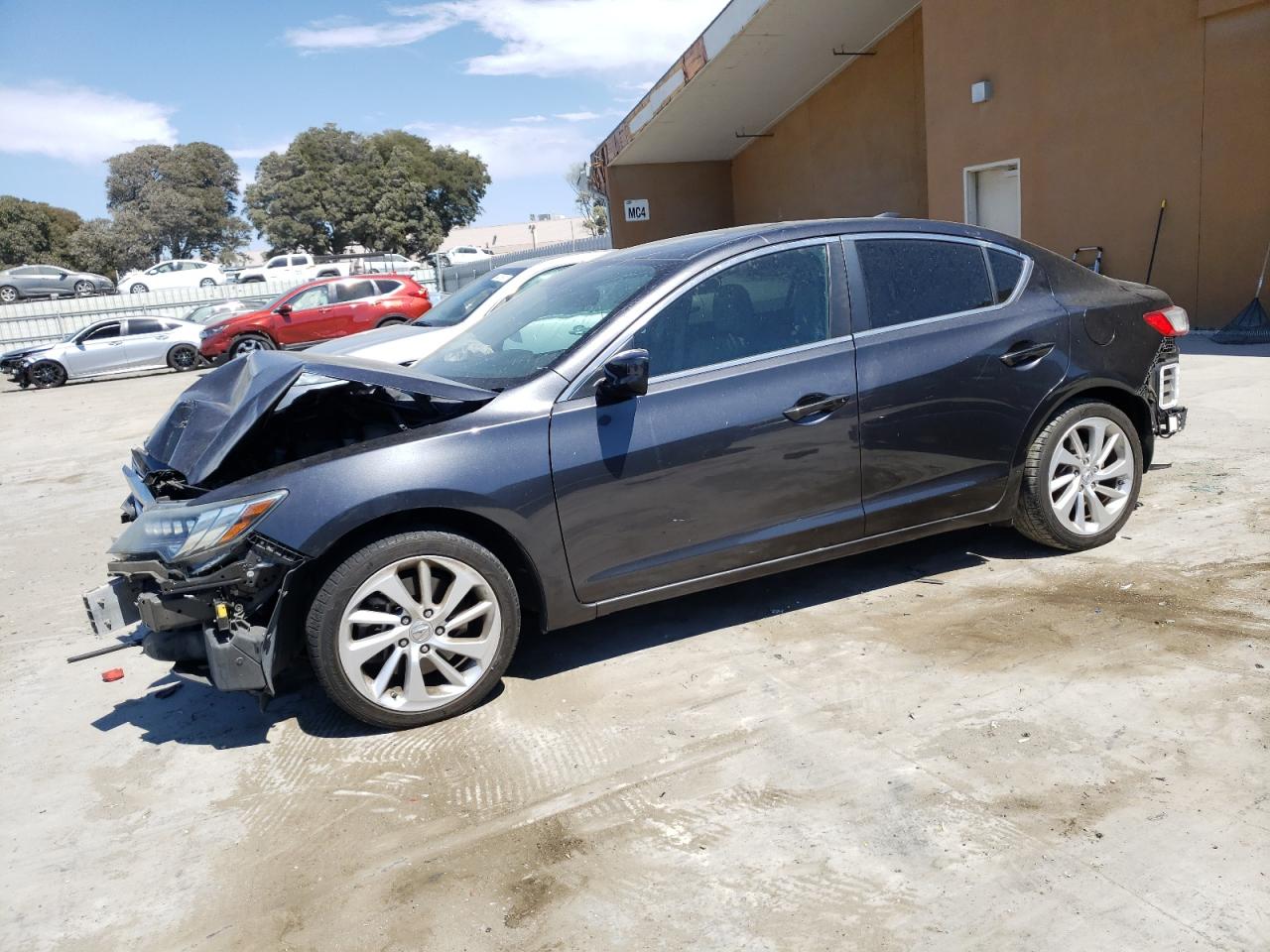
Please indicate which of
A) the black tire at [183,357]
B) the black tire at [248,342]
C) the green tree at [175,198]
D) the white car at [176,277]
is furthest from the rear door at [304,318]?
the green tree at [175,198]

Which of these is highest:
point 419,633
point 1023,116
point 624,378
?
point 1023,116

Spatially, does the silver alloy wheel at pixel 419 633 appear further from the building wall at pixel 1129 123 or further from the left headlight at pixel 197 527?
the building wall at pixel 1129 123

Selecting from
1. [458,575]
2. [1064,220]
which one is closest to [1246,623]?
[458,575]

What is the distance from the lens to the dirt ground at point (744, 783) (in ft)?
8.70

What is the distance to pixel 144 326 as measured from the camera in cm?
2272

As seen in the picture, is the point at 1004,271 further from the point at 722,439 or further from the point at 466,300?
the point at 466,300

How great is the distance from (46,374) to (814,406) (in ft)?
73.1

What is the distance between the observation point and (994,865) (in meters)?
2.72

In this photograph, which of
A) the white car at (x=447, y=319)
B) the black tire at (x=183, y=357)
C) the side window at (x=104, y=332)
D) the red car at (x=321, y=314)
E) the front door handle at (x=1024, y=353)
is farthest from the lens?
the black tire at (x=183, y=357)

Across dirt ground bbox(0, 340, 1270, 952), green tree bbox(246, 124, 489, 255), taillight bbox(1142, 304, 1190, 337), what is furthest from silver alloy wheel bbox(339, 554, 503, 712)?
green tree bbox(246, 124, 489, 255)

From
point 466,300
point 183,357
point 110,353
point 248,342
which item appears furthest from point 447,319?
point 110,353

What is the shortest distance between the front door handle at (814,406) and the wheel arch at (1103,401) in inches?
40.3

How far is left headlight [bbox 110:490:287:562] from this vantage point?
139 inches

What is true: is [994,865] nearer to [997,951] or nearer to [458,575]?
[997,951]
